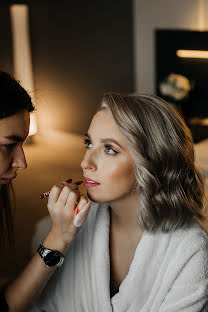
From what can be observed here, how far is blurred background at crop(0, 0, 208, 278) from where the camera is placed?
3.97 m

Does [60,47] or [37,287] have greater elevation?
[60,47]

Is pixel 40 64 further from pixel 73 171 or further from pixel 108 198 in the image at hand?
pixel 108 198

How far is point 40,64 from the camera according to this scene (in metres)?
4.38

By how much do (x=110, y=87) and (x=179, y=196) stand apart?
12.5 feet

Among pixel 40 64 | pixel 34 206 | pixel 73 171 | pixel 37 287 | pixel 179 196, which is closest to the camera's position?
pixel 37 287

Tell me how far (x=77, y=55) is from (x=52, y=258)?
3693 mm

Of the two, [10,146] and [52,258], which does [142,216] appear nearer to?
[52,258]

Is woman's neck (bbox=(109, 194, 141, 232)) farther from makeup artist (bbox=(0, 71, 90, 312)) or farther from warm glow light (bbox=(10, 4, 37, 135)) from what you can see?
warm glow light (bbox=(10, 4, 37, 135))

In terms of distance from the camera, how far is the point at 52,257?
1192mm

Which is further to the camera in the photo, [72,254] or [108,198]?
[72,254]

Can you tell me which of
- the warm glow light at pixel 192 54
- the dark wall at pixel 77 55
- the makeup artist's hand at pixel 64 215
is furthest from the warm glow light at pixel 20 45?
the makeup artist's hand at pixel 64 215

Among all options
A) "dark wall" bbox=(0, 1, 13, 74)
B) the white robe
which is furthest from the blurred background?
the white robe

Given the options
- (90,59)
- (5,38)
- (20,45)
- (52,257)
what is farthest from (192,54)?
(52,257)

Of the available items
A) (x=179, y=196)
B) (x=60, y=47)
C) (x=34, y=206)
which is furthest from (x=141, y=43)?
(x=179, y=196)
